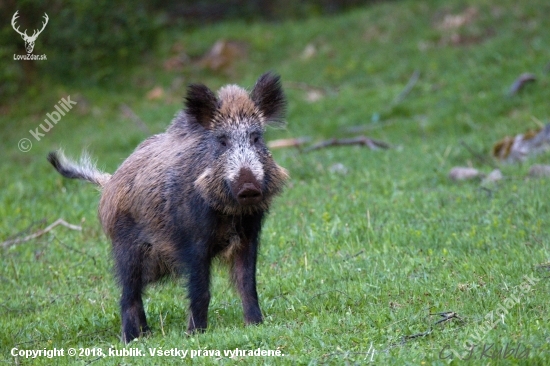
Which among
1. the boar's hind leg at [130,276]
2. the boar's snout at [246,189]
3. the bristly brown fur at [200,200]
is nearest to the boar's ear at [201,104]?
the bristly brown fur at [200,200]

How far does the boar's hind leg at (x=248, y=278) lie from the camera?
650 cm

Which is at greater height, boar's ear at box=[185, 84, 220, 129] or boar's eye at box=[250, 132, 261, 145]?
boar's ear at box=[185, 84, 220, 129]

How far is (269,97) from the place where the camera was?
6.90m

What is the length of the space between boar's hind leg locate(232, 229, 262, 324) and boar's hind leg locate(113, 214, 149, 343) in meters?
0.89

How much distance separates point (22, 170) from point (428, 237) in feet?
28.9

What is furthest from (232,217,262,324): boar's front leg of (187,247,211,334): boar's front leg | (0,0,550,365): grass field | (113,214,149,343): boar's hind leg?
(113,214,149,343): boar's hind leg

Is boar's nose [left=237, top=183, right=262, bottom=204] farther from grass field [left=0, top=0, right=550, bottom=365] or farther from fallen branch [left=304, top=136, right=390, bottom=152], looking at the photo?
fallen branch [left=304, top=136, right=390, bottom=152]

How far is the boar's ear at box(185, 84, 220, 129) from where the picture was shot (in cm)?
659

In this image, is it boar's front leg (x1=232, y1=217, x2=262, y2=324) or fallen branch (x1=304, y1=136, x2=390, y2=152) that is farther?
fallen branch (x1=304, y1=136, x2=390, y2=152)

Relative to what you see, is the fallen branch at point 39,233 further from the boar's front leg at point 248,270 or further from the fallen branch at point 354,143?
the fallen branch at point 354,143

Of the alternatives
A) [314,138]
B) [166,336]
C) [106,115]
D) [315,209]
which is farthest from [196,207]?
[106,115]

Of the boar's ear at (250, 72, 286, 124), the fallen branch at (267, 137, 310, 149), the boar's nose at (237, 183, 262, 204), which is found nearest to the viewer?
the boar's nose at (237, 183, 262, 204)

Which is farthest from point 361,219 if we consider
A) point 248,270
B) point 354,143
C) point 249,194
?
point 354,143

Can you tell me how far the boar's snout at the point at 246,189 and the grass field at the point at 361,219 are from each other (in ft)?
3.09
